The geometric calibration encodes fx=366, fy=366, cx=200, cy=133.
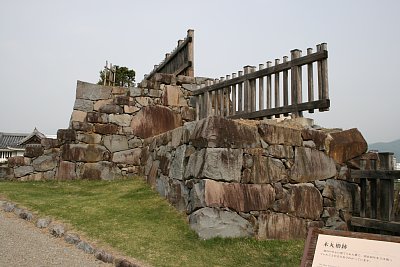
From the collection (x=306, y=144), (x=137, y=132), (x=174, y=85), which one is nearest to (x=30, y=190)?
(x=137, y=132)

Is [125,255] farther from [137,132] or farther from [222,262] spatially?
[137,132]

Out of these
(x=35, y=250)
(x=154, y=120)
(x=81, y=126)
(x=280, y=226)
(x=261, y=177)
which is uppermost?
(x=154, y=120)

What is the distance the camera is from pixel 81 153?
28.5ft

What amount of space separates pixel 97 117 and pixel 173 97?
1965 millimetres

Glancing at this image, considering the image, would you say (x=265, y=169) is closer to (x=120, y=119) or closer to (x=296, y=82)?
(x=296, y=82)

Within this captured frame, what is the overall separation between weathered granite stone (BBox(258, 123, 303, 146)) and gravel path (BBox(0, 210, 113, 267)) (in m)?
2.87

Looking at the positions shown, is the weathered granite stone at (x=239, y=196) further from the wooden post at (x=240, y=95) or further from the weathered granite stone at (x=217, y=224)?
the wooden post at (x=240, y=95)

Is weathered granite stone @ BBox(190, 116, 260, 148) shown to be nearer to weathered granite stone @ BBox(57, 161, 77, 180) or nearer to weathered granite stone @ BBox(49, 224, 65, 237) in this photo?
weathered granite stone @ BBox(49, 224, 65, 237)

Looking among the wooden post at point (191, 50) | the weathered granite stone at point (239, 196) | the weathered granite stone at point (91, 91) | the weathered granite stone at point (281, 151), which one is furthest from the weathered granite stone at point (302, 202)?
the weathered granite stone at point (91, 91)

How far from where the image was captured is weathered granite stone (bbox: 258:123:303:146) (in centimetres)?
550

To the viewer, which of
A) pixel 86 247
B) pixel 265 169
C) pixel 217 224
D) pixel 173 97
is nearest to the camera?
pixel 86 247

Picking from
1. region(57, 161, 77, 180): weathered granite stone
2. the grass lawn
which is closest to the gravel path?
the grass lawn

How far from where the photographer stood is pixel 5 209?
6.34m

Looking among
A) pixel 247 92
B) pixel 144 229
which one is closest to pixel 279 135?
pixel 247 92
